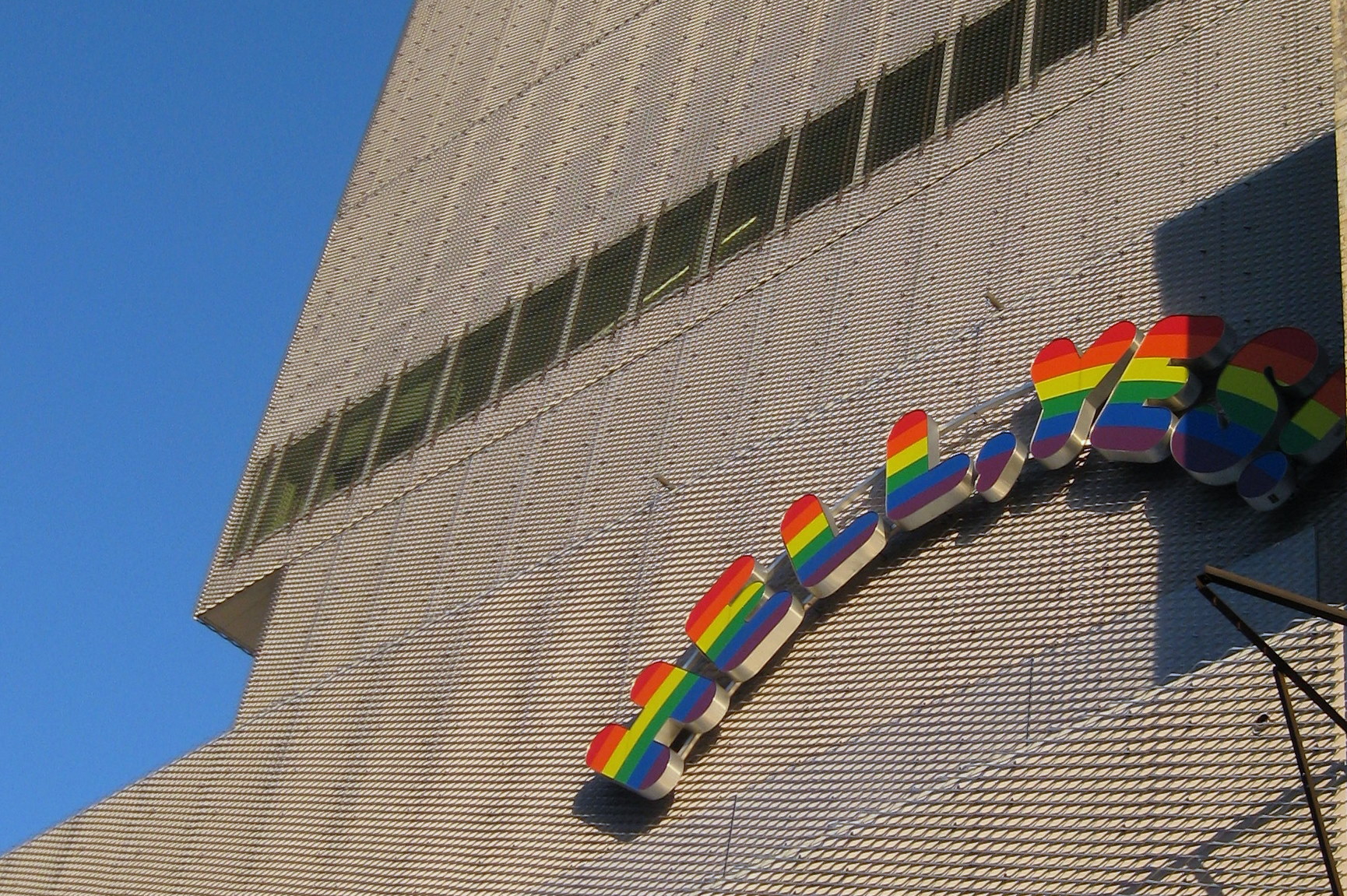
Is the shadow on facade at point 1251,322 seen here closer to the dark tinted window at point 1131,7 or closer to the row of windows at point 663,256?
the dark tinted window at point 1131,7

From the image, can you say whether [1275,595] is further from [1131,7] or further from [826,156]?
[826,156]

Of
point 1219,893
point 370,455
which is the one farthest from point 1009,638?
point 370,455

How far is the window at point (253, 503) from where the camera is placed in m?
33.9

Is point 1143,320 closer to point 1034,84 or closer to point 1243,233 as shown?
point 1243,233

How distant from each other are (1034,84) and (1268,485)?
10.0 metres

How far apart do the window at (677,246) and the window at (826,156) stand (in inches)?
69.7

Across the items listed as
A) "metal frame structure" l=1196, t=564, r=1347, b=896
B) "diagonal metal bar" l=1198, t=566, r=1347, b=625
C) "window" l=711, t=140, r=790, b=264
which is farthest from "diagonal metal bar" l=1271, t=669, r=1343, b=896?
"window" l=711, t=140, r=790, b=264

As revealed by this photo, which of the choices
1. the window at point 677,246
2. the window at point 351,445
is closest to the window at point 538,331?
the window at point 677,246

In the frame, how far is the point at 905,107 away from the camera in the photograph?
82.9 feet

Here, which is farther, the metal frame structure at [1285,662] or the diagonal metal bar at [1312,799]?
the diagonal metal bar at [1312,799]

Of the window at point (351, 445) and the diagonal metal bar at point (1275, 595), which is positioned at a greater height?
the window at point (351, 445)

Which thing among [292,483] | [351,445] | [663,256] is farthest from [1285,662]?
[292,483]

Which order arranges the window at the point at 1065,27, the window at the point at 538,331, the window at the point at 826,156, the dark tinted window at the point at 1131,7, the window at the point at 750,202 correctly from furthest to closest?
1. the window at the point at 538,331
2. the window at the point at 750,202
3. the window at the point at 826,156
4. the window at the point at 1065,27
5. the dark tinted window at the point at 1131,7

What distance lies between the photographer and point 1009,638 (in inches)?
647
